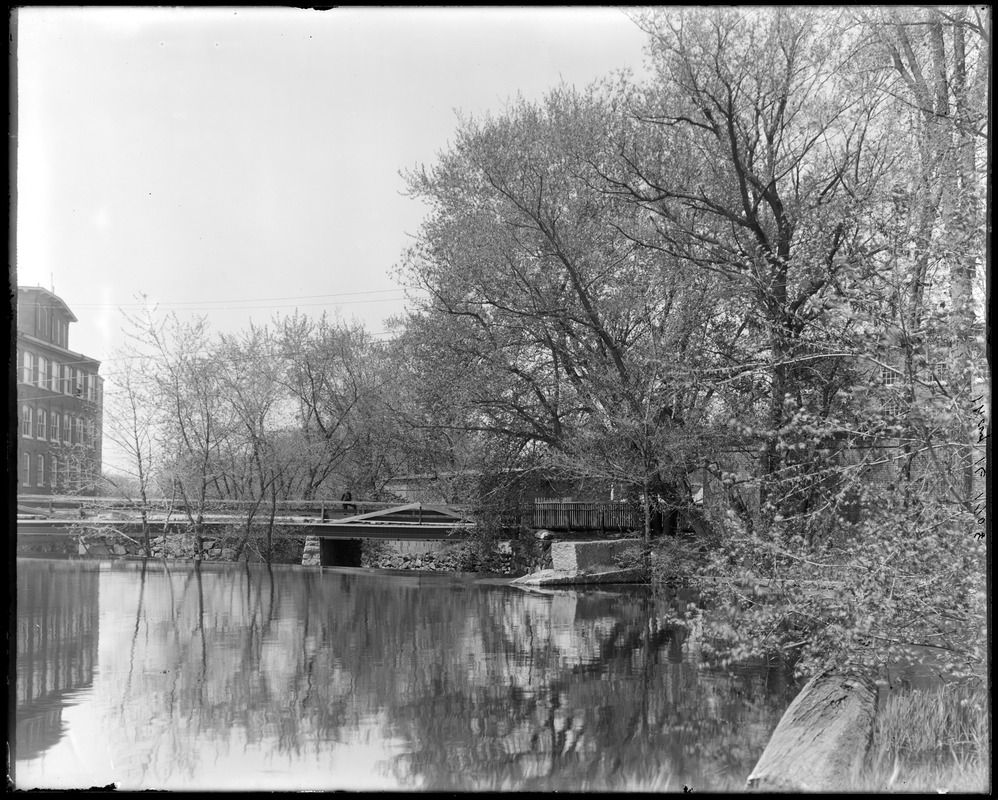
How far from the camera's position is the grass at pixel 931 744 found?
511cm

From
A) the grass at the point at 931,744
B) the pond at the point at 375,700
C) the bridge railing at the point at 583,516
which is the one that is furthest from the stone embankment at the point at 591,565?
the grass at the point at 931,744

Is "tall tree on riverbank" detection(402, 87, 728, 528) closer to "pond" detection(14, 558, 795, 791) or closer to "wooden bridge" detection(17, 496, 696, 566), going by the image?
"wooden bridge" detection(17, 496, 696, 566)

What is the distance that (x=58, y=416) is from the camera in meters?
22.9

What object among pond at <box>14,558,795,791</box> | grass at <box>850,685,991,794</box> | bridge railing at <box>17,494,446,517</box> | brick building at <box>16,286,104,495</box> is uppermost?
brick building at <box>16,286,104,495</box>

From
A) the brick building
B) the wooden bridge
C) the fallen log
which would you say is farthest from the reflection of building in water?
the wooden bridge

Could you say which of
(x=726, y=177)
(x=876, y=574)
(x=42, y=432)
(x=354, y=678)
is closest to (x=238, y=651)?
(x=354, y=678)

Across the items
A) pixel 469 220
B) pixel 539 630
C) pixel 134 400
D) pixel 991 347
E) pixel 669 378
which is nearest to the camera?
pixel 991 347

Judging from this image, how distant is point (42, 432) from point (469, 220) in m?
11.1

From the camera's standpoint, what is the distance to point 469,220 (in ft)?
66.4

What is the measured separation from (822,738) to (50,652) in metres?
7.91

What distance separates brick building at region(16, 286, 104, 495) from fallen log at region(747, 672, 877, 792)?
8.99m

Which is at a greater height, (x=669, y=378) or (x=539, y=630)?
(x=669, y=378)

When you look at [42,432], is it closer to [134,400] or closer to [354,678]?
[134,400]

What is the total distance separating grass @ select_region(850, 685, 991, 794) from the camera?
5.11 metres
